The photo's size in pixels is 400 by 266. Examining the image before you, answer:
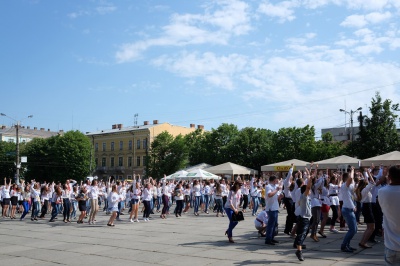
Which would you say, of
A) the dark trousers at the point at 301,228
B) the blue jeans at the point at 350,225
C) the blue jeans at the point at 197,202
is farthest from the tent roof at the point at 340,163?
the dark trousers at the point at 301,228

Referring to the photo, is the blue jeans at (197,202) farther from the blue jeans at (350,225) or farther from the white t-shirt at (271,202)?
the blue jeans at (350,225)

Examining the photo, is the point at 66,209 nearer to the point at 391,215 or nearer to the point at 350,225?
the point at 350,225

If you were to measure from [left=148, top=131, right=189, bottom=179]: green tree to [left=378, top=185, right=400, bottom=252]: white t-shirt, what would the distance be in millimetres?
63427

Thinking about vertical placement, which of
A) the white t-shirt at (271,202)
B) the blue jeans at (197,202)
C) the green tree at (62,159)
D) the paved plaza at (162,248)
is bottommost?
the paved plaza at (162,248)

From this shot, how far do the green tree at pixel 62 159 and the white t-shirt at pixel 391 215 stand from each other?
66.7 m

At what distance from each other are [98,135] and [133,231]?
75734 millimetres

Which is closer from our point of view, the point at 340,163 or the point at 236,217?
the point at 236,217

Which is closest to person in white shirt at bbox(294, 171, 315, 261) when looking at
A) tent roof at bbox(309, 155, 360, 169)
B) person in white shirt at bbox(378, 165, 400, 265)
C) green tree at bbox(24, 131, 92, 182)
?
person in white shirt at bbox(378, 165, 400, 265)

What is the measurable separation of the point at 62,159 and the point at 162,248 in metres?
60.7

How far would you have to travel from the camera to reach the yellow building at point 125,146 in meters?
80.1

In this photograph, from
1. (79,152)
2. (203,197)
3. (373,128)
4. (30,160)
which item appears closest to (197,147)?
(79,152)

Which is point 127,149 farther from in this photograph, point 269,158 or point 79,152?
point 269,158

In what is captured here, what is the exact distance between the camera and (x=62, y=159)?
68000 mm

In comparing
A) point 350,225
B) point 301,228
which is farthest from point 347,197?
point 301,228
